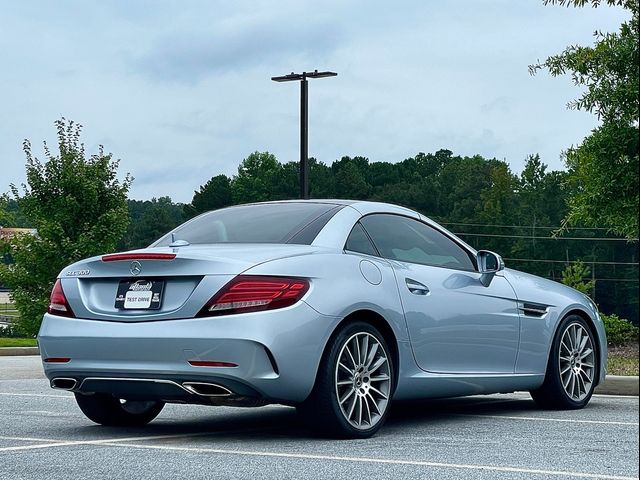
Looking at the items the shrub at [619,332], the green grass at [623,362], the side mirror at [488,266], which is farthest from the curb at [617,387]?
the shrub at [619,332]

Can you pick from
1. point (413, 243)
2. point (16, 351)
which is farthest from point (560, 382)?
point (16, 351)

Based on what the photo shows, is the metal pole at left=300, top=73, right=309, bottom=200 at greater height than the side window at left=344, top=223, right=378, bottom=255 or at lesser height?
greater

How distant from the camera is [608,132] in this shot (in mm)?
17844

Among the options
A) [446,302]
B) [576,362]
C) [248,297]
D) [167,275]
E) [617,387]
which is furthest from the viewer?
[617,387]

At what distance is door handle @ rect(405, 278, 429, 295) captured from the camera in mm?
8156

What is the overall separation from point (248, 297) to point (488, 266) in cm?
240

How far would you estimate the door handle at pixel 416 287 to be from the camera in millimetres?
8156

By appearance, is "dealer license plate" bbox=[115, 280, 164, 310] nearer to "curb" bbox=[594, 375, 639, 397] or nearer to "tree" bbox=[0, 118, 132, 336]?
"curb" bbox=[594, 375, 639, 397]

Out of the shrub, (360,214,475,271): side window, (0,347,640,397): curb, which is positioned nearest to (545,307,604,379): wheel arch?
(360,214,475,271): side window

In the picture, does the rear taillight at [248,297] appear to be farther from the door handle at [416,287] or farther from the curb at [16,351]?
the curb at [16,351]

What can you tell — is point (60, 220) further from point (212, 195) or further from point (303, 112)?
point (212, 195)

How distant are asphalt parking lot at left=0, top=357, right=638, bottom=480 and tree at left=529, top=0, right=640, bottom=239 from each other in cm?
818

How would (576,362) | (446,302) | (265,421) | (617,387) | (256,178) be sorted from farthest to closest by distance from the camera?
(256,178) → (617,387) → (576,362) → (265,421) → (446,302)

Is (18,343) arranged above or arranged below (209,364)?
below
